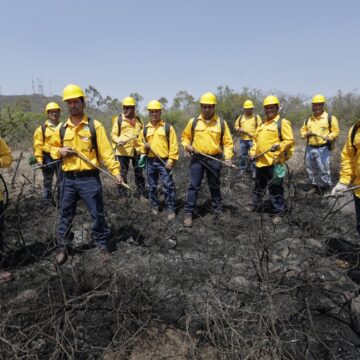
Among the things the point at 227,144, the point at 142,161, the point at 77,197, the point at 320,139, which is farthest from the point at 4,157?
the point at 320,139

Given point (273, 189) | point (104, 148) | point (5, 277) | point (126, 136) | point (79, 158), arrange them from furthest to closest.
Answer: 1. point (126, 136)
2. point (273, 189)
3. point (104, 148)
4. point (79, 158)
5. point (5, 277)

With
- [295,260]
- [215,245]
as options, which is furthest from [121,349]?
[295,260]

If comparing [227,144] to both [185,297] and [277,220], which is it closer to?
[277,220]

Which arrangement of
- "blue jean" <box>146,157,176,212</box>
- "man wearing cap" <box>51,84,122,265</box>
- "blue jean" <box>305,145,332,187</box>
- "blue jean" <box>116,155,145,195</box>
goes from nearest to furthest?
1. "man wearing cap" <box>51,84,122,265</box>
2. "blue jean" <box>146,157,176,212</box>
3. "blue jean" <box>116,155,145,195</box>
4. "blue jean" <box>305,145,332,187</box>

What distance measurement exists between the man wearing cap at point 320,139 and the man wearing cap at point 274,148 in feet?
5.55

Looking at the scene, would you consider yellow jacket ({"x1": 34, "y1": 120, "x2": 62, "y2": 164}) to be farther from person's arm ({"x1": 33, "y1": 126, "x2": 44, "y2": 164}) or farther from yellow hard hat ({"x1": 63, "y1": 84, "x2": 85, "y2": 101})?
yellow hard hat ({"x1": 63, "y1": 84, "x2": 85, "y2": 101})

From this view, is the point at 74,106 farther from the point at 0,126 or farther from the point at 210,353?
the point at 0,126

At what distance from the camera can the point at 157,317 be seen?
3.07 m

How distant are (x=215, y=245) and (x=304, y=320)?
176 cm

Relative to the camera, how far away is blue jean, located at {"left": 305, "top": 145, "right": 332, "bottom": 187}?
21.8 ft

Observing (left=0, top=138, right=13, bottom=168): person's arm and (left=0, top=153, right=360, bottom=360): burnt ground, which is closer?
(left=0, top=153, right=360, bottom=360): burnt ground

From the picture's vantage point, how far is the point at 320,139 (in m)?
6.58

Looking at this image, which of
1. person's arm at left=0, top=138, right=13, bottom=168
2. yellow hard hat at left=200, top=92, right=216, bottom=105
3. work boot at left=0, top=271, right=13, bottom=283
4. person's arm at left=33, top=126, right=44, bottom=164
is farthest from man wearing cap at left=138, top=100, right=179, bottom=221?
work boot at left=0, top=271, right=13, bottom=283

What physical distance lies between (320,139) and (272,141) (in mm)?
2056
